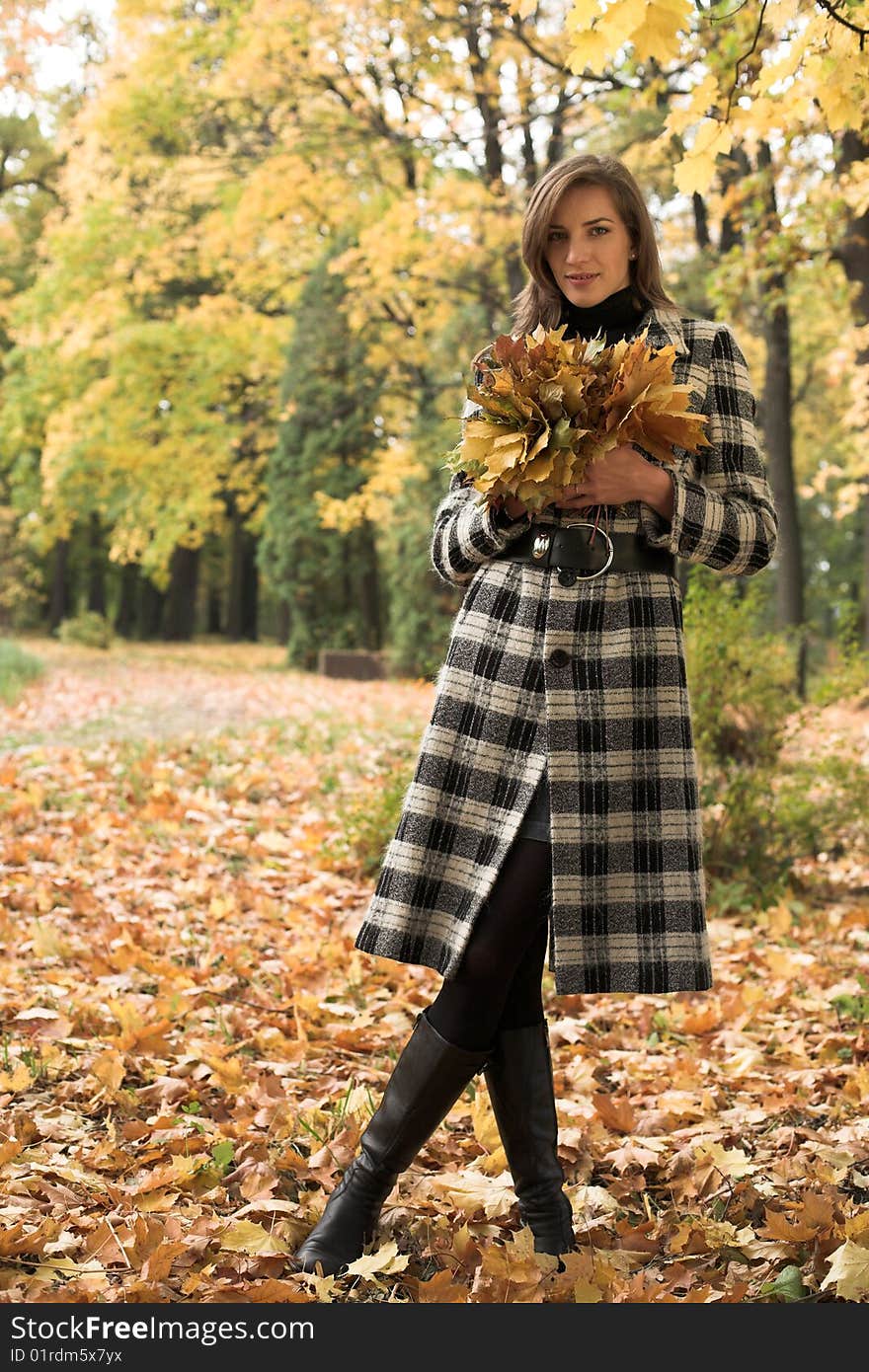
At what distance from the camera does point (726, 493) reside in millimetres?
2518

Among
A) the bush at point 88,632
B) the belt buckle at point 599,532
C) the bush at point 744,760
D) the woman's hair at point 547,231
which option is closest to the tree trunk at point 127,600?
the bush at point 88,632

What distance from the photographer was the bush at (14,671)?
10969mm

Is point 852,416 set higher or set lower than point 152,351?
lower

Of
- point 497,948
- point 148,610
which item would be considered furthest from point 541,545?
point 148,610

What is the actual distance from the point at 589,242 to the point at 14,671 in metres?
11.0

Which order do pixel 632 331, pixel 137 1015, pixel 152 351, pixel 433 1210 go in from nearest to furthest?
pixel 632 331 → pixel 433 1210 → pixel 137 1015 → pixel 152 351

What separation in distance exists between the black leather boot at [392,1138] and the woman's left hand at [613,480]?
3.54 feet

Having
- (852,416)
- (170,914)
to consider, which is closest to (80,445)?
(852,416)

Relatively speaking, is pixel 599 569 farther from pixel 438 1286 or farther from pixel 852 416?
pixel 852 416

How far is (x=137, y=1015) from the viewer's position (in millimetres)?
3693

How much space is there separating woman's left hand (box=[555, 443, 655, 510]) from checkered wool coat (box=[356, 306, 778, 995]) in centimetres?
8

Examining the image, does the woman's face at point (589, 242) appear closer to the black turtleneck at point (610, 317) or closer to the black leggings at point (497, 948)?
the black turtleneck at point (610, 317)

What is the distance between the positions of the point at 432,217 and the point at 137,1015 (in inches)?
342

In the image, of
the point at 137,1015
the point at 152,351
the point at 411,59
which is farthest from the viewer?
the point at 152,351
